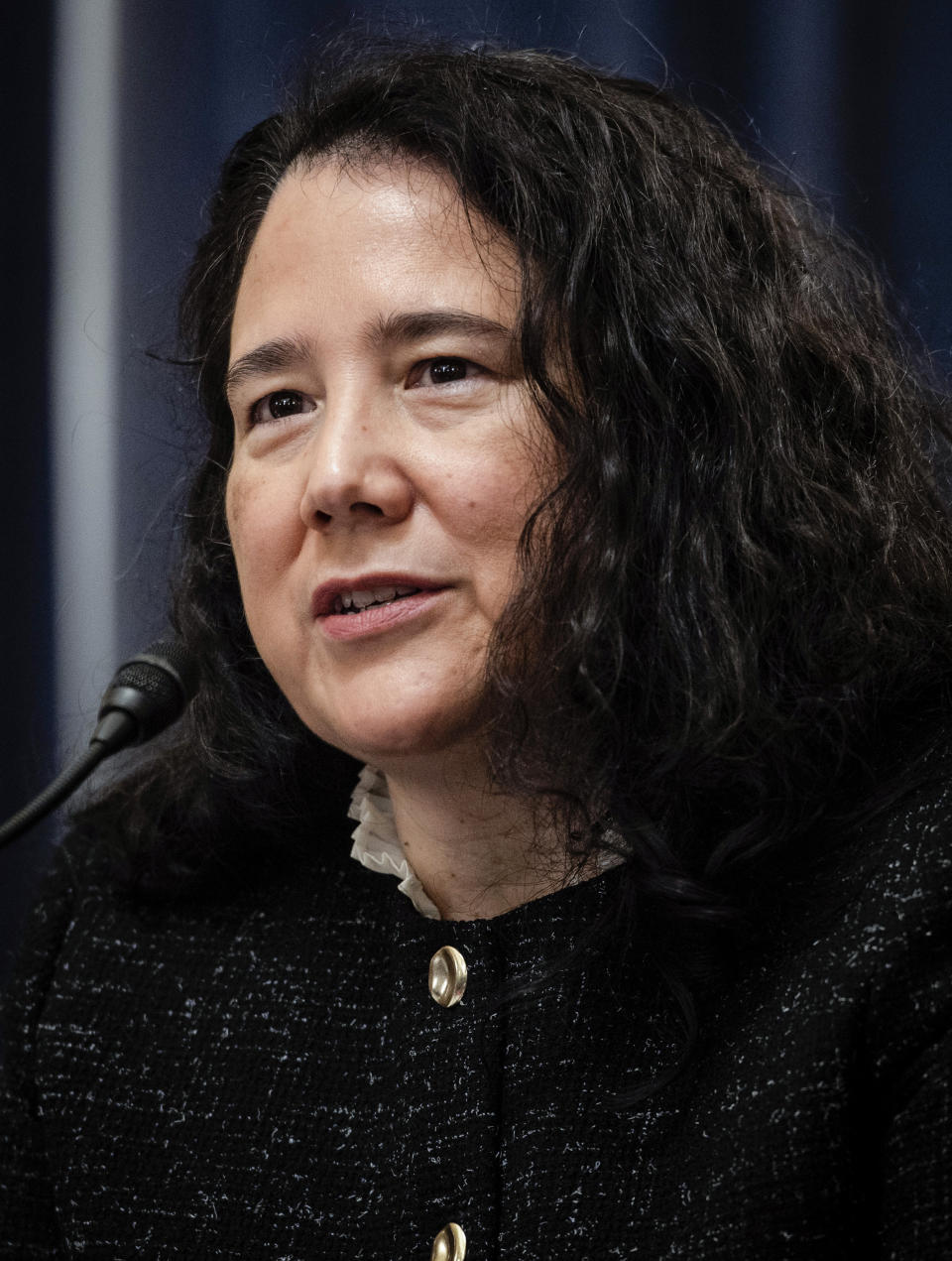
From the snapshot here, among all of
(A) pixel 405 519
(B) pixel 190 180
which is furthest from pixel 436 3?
(A) pixel 405 519

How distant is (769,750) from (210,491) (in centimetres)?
77

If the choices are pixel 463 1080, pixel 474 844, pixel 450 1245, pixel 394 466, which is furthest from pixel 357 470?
pixel 450 1245

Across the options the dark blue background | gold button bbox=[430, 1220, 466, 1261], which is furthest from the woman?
the dark blue background

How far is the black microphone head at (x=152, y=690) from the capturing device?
1159mm

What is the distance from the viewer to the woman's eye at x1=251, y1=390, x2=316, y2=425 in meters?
1.24

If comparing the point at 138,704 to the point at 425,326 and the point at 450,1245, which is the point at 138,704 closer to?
the point at 425,326

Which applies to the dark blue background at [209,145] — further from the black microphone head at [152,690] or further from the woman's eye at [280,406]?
the black microphone head at [152,690]

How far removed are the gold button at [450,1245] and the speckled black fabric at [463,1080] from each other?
10 millimetres

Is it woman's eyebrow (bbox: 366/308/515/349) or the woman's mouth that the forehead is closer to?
woman's eyebrow (bbox: 366/308/515/349)

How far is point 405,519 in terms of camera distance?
1.09m

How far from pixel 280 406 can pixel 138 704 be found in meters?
0.32

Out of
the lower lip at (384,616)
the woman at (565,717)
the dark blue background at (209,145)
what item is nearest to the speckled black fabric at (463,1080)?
the woman at (565,717)

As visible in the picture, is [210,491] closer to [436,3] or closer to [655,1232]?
[436,3]

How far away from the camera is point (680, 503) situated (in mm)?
1126
